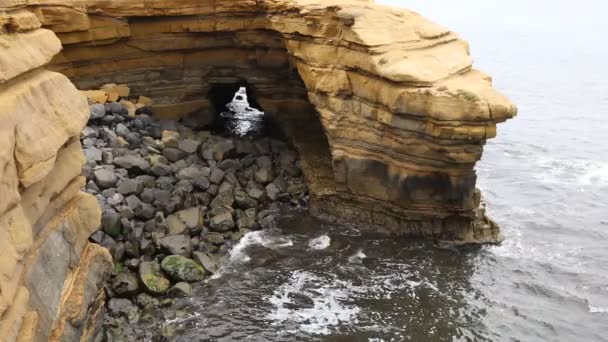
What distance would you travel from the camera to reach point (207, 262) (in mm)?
14680

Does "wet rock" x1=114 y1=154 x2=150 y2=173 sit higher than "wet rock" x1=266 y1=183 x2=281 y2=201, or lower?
higher

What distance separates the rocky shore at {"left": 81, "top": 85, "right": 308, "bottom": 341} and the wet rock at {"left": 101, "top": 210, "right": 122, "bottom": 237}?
2cm

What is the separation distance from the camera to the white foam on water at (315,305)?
12.8m

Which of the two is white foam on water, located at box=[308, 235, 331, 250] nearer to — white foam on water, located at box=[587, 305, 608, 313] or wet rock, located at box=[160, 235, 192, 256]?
wet rock, located at box=[160, 235, 192, 256]

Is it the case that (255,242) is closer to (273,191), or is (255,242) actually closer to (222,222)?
(222,222)

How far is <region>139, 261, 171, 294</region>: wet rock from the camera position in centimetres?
1341

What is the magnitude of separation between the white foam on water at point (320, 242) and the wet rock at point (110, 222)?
5.23 meters

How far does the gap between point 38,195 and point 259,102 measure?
43.3ft

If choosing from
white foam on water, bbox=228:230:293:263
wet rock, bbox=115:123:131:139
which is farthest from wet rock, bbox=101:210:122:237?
wet rock, bbox=115:123:131:139

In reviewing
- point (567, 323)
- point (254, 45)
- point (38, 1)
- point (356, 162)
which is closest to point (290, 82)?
point (254, 45)

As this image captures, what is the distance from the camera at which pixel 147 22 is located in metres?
19.2

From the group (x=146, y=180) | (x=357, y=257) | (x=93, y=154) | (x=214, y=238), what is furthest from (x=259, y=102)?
(x=357, y=257)

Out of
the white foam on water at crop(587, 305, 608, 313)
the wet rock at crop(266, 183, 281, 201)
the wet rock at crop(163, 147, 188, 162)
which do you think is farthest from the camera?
the wet rock at crop(163, 147, 188, 162)

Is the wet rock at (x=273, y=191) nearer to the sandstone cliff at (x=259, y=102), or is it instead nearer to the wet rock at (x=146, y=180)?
the sandstone cliff at (x=259, y=102)
